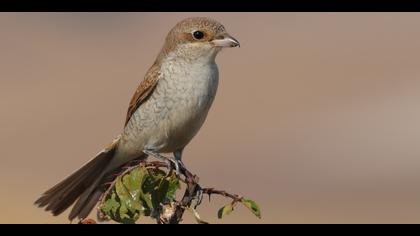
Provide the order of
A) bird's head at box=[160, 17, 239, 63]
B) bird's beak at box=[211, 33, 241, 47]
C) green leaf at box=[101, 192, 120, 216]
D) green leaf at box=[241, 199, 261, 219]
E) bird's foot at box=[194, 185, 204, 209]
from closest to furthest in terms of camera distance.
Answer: green leaf at box=[241, 199, 261, 219] < green leaf at box=[101, 192, 120, 216] < bird's foot at box=[194, 185, 204, 209] < bird's beak at box=[211, 33, 241, 47] < bird's head at box=[160, 17, 239, 63]

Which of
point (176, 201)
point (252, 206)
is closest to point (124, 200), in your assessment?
point (176, 201)

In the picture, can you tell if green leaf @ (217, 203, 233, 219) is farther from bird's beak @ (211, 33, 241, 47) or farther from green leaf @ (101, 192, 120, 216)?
bird's beak @ (211, 33, 241, 47)

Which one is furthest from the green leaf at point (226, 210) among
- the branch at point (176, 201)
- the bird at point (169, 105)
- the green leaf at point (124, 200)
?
the bird at point (169, 105)

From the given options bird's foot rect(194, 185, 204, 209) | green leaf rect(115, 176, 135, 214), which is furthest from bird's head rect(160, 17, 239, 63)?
green leaf rect(115, 176, 135, 214)

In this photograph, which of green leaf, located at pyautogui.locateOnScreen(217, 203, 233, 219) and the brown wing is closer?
green leaf, located at pyautogui.locateOnScreen(217, 203, 233, 219)

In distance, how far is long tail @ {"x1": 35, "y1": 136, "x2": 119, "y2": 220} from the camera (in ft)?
15.8

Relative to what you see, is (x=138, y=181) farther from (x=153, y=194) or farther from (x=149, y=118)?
(x=149, y=118)

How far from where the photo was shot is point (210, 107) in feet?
15.8

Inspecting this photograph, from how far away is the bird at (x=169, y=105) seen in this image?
4684 mm

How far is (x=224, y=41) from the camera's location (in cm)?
468

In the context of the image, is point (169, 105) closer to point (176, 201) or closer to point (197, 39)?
point (197, 39)
